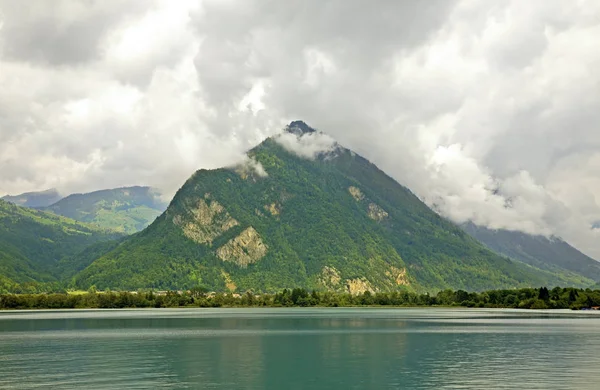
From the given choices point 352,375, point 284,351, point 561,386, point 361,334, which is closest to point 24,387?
point 352,375

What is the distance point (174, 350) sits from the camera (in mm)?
93312

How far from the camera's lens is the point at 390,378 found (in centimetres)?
6425

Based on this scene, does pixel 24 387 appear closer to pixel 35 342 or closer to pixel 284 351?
pixel 284 351

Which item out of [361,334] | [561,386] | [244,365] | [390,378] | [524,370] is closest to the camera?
[561,386]

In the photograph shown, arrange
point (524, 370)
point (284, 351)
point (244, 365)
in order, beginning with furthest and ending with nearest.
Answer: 1. point (284, 351)
2. point (244, 365)
3. point (524, 370)

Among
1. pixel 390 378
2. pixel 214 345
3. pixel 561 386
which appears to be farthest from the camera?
pixel 214 345

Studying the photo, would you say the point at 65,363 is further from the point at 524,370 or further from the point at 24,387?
the point at 524,370

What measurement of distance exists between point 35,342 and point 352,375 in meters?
68.0

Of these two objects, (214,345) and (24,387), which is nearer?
(24,387)

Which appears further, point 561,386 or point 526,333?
point 526,333

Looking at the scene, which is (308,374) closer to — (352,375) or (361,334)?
(352,375)

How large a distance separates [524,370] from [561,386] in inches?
424

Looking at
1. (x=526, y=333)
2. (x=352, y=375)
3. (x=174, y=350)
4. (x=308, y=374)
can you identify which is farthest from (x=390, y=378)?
(x=526, y=333)

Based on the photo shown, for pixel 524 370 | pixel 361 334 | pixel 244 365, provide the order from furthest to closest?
pixel 361 334 → pixel 244 365 → pixel 524 370
